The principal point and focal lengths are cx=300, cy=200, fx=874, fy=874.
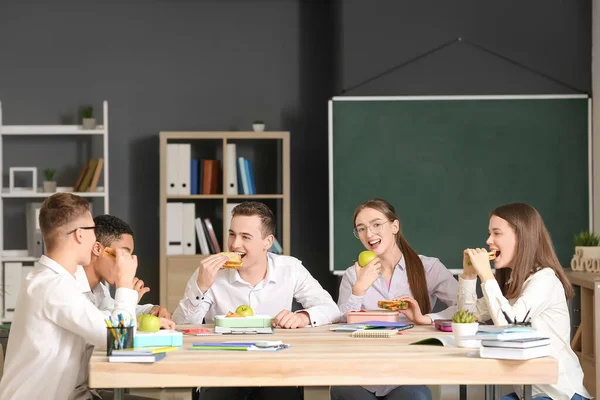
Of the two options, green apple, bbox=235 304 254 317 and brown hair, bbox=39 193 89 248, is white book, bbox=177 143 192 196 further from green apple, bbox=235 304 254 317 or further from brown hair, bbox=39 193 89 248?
brown hair, bbox=39 193 89 248

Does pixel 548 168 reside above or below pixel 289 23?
below

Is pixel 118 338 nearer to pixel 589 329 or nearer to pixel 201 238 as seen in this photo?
pixel 589 329

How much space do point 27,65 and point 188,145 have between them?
4.65ft

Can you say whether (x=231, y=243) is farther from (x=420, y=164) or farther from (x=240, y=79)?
(x=240, y=79)

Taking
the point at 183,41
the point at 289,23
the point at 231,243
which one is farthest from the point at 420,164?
the point at 231,243

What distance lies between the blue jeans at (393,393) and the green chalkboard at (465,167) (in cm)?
240

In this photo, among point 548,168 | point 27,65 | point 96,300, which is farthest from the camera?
point 27,65

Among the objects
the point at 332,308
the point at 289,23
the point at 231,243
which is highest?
the point at 289,23

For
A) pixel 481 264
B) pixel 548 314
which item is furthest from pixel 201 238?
pixel 548 314

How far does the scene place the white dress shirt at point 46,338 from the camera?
2.78 metres

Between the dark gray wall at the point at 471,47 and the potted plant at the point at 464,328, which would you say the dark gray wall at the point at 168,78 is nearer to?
the dark gray wall at the point at 471,47

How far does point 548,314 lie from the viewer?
10.8 feet

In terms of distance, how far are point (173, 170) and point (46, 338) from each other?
3.36 meters

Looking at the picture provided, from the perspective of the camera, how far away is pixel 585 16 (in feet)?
20.0
